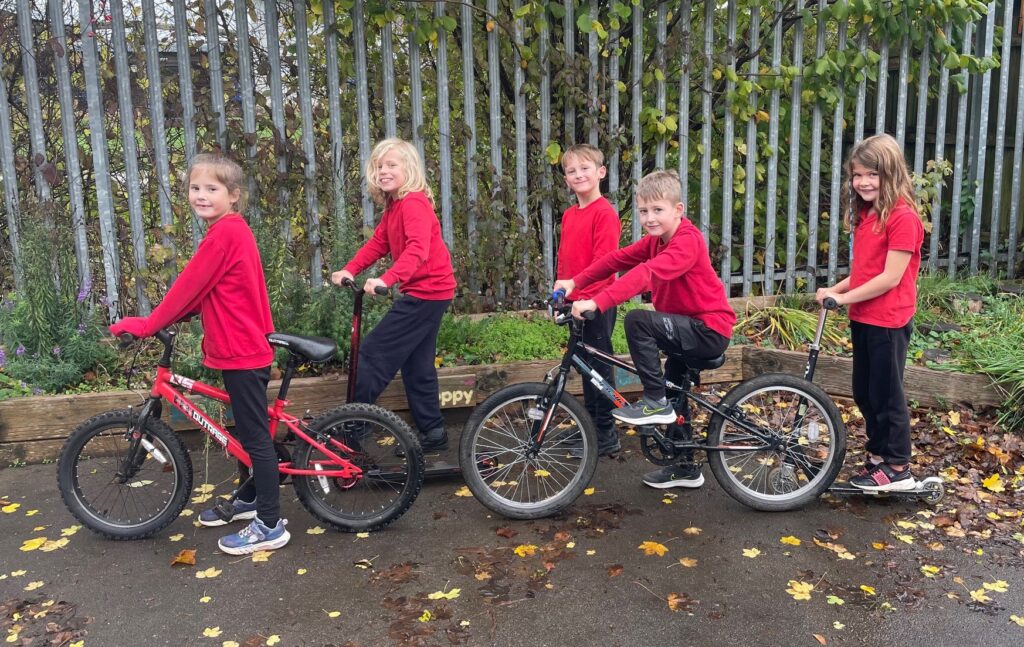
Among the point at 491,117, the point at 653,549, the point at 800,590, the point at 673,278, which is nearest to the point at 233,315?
the point at 673,278

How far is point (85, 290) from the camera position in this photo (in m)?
5.37

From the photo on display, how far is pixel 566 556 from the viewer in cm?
384

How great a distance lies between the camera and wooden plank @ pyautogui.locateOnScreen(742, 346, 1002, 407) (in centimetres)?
532

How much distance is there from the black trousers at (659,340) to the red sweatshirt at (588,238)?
55 cm

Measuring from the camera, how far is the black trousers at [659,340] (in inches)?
163

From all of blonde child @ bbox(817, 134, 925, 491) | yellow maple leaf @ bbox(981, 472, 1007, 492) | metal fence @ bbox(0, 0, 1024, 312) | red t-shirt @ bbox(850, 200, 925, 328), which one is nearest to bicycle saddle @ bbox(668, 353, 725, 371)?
blonde child @ bbox(817, 134, 925, 491)

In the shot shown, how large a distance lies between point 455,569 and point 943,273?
5.58 meters

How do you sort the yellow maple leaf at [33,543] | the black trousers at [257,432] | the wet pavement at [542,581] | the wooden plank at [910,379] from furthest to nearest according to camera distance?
1. the wooden plank at [910,379]
2. the yellow maple leaf at [33,543]
3. the black trousers at [257,432]
4. the wet pavement at [542,581]

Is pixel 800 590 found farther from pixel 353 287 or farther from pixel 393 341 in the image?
pixel 353 287

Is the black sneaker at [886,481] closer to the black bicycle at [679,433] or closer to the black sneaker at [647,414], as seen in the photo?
the black bicycle at [679,433]

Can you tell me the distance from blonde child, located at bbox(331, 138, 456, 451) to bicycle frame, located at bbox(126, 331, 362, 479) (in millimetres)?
538

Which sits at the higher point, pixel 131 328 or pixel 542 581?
pixel 131 328

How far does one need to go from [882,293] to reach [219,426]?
9.82 feet

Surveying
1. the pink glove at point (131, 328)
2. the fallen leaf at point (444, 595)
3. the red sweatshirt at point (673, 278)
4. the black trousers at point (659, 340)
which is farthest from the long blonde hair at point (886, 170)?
the pink glove at point (131, 328)
